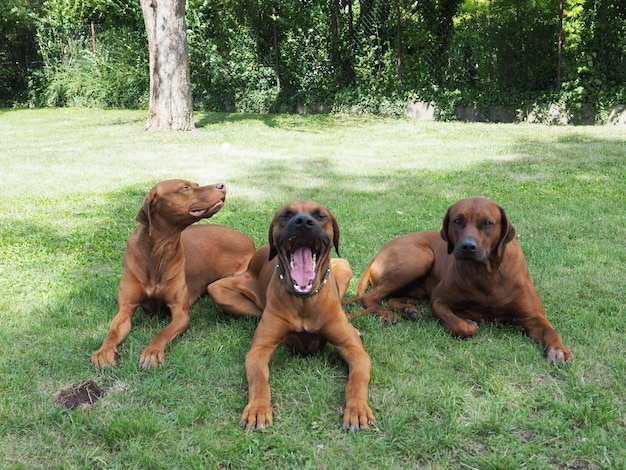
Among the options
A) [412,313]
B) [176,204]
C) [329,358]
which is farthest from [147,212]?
[412,313]

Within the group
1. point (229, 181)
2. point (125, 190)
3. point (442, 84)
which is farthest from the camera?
point (442, 84)

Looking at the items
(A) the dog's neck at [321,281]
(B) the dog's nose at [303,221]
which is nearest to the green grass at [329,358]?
(A) the dog's neck at [321,281]

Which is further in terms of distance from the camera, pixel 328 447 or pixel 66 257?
pixel 66 257

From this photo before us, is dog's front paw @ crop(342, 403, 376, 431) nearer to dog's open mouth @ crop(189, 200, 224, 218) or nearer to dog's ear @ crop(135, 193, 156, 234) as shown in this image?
dog's open mouth @ crop(189, 200, 224, 218)

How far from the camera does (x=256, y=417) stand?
304cm

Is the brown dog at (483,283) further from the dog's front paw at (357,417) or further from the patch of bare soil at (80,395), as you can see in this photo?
the patch of bare soil at (80,395)

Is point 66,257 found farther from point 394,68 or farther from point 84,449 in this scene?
point 394,68

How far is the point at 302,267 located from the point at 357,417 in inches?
41.6

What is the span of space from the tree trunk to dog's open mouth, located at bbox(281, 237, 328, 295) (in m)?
11.0

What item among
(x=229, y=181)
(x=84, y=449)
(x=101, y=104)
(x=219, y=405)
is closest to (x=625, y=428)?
(x=219, y=405)

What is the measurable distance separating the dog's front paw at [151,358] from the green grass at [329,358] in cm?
7

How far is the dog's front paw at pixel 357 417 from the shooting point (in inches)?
117

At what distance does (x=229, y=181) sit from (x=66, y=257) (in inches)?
149

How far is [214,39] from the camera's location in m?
19.6
